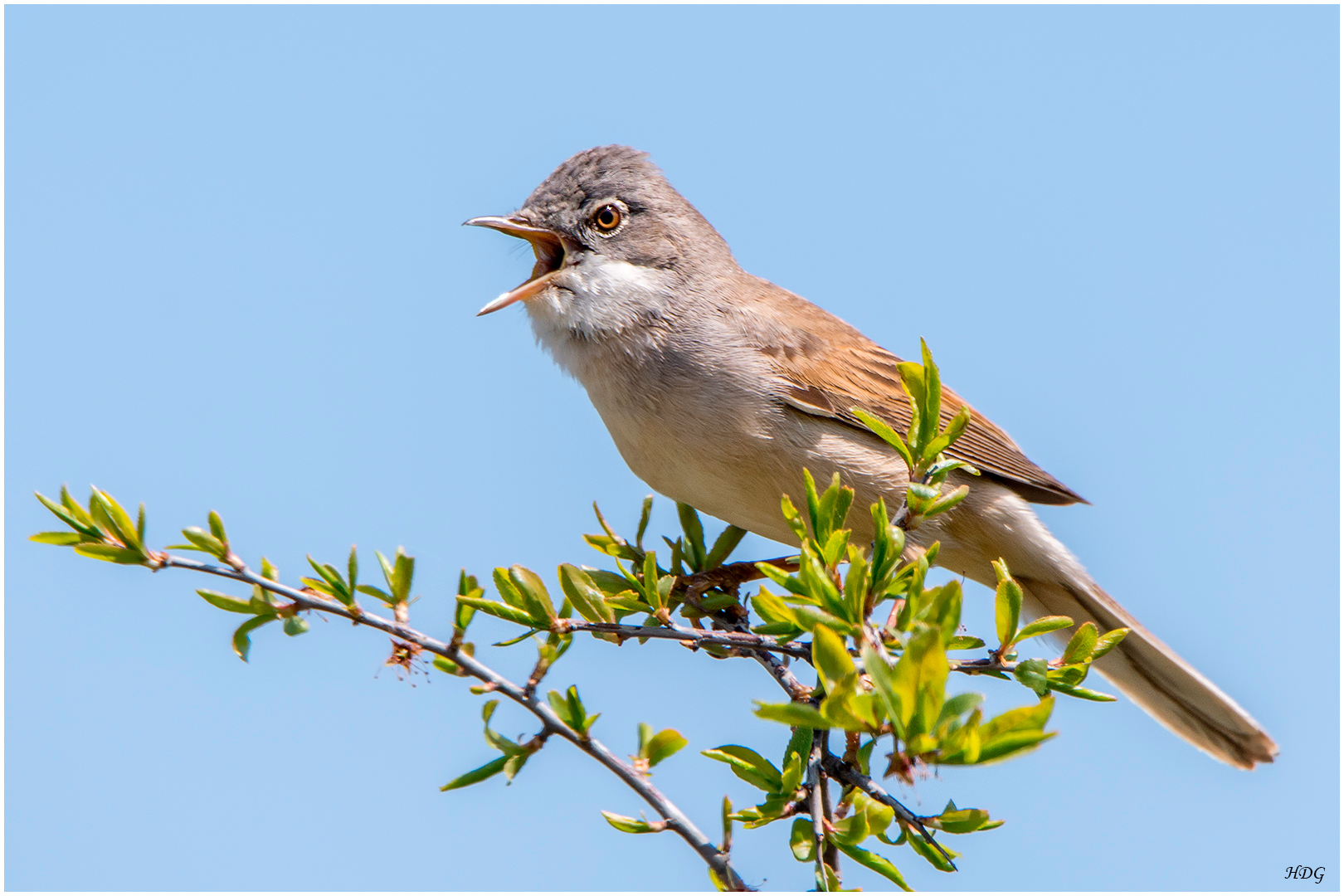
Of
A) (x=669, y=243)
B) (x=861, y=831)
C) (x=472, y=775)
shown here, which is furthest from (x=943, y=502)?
(x=669, y=243)

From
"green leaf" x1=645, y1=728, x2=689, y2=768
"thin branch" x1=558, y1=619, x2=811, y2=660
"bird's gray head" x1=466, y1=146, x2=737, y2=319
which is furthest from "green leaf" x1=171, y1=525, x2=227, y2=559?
"bird's gray head" x1=466, y1=146, x2=737, y2=319

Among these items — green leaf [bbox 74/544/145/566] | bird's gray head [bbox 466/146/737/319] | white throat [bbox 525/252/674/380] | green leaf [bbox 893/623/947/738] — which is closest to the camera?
green leaf [bbox 893/623/947/738]

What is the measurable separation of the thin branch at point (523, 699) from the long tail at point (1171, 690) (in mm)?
2760

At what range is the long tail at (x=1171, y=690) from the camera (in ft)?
15.2

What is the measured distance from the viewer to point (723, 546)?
14.4 ft

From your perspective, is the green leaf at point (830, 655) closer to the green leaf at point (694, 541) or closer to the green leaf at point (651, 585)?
the green leaf at point (651, 585)

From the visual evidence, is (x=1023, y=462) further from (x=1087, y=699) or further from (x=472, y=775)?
(x=472, y=775)

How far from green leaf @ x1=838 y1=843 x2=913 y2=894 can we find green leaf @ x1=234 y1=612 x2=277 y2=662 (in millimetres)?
1355

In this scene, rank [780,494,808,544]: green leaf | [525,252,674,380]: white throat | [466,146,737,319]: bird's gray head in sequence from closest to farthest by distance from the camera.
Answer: [780,494,808,544]: green leaf < [525,252,674,380]: white throat < [466,146,737,319]: bird's gray head

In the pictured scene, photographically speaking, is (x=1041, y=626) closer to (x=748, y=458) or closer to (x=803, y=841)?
(x=803, y=841)

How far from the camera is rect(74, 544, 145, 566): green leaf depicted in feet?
8.68

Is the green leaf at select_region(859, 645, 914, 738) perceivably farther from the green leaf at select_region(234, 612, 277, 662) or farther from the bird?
the bird

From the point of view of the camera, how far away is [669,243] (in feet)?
16.7

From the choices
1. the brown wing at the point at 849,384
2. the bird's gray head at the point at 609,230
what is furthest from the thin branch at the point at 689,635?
the bird's gray head at the point at 609,230
